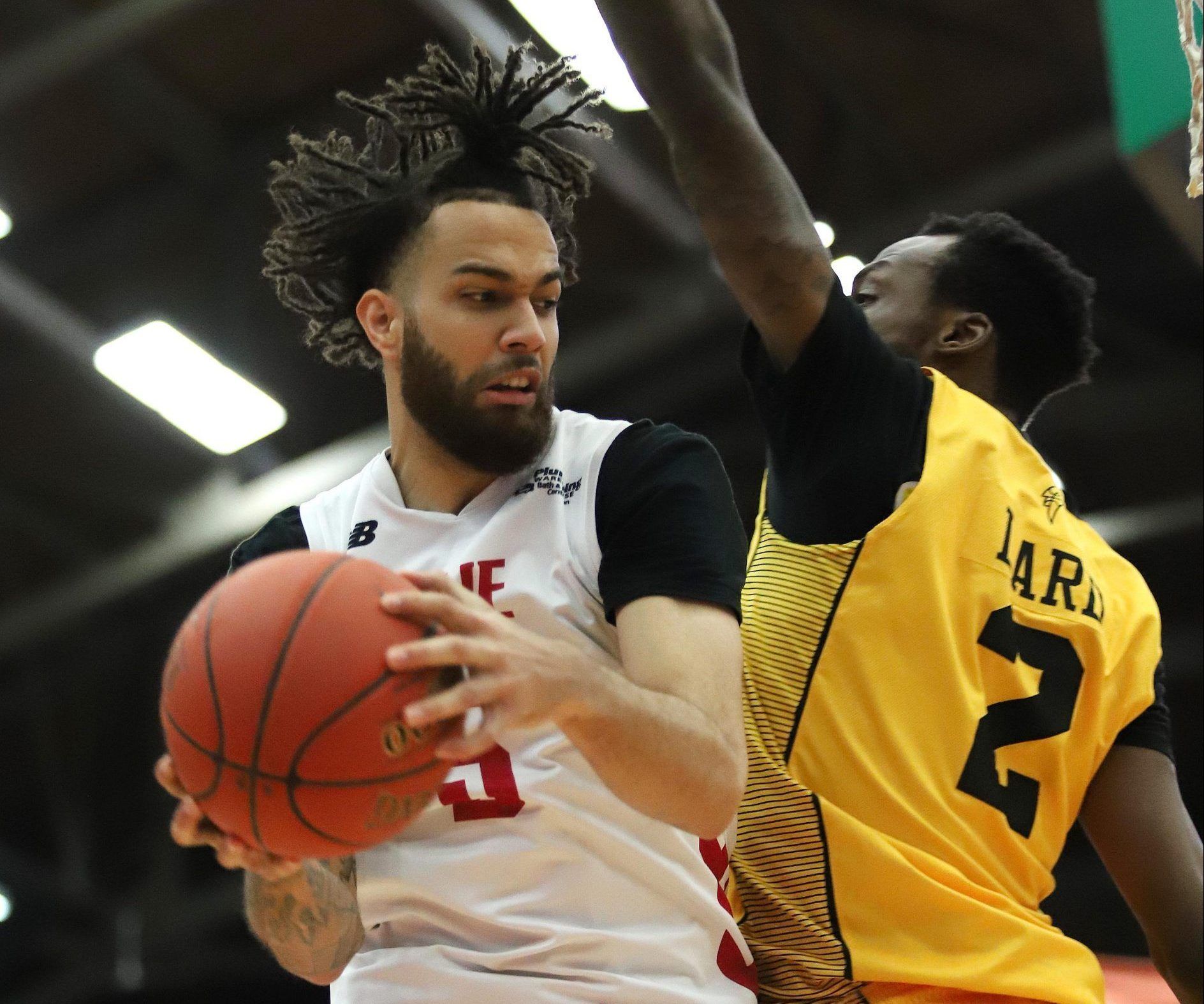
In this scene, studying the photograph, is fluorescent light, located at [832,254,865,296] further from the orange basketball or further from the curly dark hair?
the orange basketball

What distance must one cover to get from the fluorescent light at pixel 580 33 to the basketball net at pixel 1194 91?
346 cm

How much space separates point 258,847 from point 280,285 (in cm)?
156

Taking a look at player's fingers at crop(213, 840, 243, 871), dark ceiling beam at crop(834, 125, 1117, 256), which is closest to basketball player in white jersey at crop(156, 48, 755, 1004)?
player's fingers at crop(213, 840, 243, 871)

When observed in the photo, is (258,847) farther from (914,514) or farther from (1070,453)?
(1070,453)

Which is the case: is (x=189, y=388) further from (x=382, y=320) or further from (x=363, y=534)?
(x=363, y=534)

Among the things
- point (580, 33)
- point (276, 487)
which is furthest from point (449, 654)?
point (276, 487)

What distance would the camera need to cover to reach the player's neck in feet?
9.49

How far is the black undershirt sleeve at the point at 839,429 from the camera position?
285 cm

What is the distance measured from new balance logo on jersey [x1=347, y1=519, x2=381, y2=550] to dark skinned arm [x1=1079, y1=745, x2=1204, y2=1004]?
147 centimetres

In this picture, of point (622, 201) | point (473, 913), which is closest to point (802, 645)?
point (473, 913)

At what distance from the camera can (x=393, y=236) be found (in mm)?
3162

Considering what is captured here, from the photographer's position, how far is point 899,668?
2.76m

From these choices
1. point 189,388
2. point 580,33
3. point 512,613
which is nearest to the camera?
point 512,613

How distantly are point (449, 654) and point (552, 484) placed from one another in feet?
2.89
